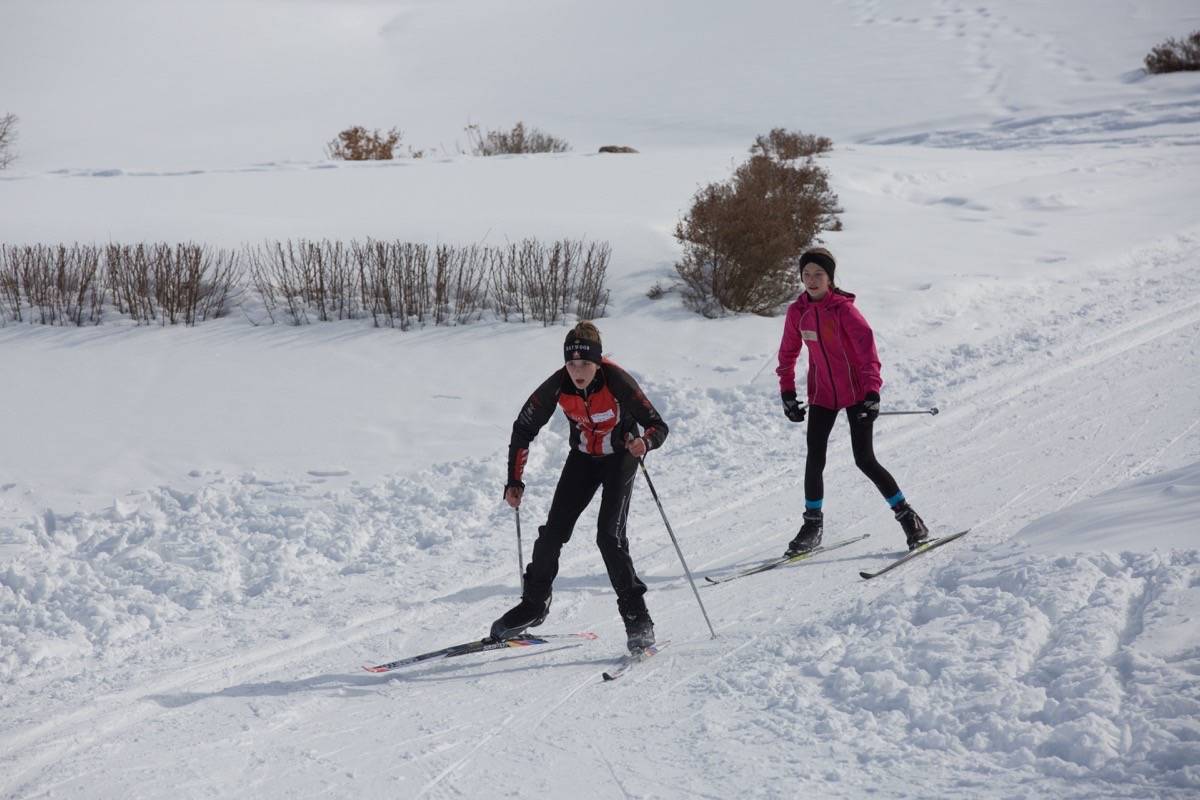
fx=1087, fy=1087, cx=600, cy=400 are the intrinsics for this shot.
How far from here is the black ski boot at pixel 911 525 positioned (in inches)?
274

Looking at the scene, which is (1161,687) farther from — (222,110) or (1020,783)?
(222,110)

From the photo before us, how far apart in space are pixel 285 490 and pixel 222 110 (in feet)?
169

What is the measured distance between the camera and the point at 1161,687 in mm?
4242

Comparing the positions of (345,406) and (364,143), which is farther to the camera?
(364,143)

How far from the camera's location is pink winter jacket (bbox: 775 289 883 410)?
6.68m

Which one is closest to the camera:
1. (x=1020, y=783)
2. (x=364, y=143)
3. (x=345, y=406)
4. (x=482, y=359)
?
(x=1020, y=783)

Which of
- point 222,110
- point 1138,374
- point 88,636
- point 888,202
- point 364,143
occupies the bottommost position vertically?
point 88,636

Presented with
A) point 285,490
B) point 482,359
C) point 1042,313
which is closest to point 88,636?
point 285,490

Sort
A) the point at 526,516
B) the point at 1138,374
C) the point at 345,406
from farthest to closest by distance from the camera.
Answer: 1. the point at 345,406
2. the point at 1138,374
3. the point at 526,516

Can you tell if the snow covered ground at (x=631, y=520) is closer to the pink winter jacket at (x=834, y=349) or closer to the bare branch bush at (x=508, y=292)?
the bare branch bush at (x=508, y=292)

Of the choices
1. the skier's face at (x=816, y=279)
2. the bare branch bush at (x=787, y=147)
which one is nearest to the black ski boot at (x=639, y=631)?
the skier's face at (x=816, y=279)

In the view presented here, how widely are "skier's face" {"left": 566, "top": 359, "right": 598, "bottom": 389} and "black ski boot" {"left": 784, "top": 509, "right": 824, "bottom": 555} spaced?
2349mm

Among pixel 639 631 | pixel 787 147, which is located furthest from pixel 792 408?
pixel 787 147

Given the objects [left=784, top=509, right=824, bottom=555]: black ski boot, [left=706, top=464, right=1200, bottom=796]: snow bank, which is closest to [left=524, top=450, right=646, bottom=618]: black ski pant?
[left=706, top=464, right=1200, bottom=796]: snow bank
